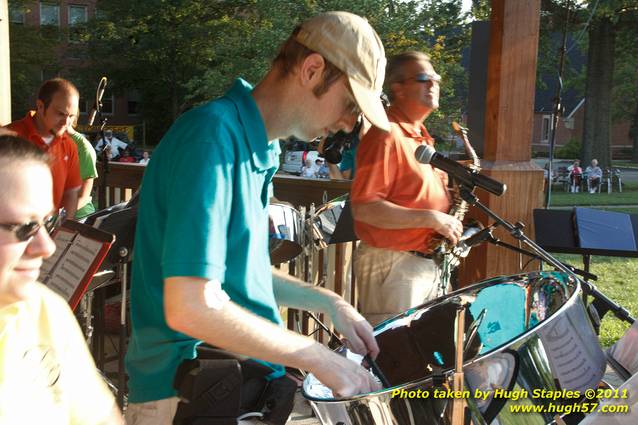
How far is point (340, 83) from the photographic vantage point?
4.34 feet

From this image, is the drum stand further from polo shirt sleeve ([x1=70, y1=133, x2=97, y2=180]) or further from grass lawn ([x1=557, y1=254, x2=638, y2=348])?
grass lawn ([x1=557, y1=254, x2=638, y2=348])

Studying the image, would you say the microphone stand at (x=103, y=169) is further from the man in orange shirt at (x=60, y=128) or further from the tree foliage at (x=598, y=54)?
the tree foliage at (x=598, y=54)

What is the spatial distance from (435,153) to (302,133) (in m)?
1.10

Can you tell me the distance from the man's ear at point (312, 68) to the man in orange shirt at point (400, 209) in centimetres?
130

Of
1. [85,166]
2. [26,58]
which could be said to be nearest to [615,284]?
[85,166]

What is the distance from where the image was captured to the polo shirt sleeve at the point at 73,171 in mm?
3707

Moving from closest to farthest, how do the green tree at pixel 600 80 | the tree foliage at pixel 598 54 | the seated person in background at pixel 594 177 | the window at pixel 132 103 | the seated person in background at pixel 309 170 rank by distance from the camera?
1. the seated person in background at pixel 309 170
2. the tree foliage at pixel 598 54
3. the seated person in background at pixel 594 177
4. the green tree at pixel 600 80
5. the window at pixel 132 103

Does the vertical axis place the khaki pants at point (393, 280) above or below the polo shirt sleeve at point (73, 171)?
below

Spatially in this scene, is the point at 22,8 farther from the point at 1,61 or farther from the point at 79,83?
the point at 1,61

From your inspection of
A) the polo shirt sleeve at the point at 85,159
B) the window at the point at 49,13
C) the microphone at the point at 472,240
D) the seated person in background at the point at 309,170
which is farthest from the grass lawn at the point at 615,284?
the window at the point at 49,13

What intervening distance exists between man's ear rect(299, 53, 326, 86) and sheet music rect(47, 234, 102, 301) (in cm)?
96

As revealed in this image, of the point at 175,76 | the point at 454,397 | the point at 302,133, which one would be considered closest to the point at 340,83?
the point at 302,133

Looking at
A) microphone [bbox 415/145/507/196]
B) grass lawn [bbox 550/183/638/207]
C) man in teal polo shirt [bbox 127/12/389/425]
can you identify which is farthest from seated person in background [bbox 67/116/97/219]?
grass lawn [bbox 550/183/638/207]

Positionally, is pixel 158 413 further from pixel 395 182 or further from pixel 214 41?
pixel 214 41
